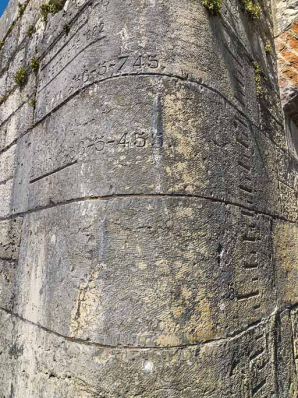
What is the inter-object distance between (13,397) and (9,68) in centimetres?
266

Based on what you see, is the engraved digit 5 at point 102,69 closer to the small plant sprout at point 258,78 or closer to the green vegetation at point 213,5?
the green vegetation at point 213,5

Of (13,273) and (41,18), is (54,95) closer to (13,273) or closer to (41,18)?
(41,18)

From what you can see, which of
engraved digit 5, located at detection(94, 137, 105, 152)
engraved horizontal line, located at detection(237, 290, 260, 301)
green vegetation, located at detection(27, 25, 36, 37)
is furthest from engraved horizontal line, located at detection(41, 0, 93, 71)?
engraved horizontal line, located at detection(237, 290, 260, 301)

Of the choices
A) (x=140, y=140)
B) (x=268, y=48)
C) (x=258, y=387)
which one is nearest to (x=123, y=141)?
(x=140, y=140)

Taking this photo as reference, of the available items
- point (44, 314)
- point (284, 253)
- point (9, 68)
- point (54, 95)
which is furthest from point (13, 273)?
point (9, 68)

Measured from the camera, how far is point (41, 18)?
101 inches

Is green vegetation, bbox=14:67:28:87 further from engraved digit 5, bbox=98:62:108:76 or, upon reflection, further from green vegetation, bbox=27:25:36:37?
engraved digit 5, bbox=98:62:108:76

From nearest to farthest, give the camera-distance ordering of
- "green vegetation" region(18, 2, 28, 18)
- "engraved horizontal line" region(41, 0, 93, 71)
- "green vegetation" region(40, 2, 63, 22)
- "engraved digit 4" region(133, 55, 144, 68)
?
"engraved digit 4" region(133, 55, 144, 68) < "engraved horizontal line" region(41, 0, 93, 71) < "green vegetation" region(40, 2, 63, 22) < "green vegetation" region(18, 2, 28, 18)

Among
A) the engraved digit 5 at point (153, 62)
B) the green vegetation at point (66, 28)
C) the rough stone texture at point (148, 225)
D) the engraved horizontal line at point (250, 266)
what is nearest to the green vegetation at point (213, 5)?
the rough stone texture at point (148, 225)

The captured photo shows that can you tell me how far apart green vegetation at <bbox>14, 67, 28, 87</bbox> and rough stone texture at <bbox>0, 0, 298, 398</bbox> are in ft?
1.55

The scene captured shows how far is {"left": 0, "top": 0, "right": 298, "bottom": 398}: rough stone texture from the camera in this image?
140 centimetres

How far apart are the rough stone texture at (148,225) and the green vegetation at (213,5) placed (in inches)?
1.6

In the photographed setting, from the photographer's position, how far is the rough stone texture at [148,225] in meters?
1.40

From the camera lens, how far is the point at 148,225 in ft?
4.79
